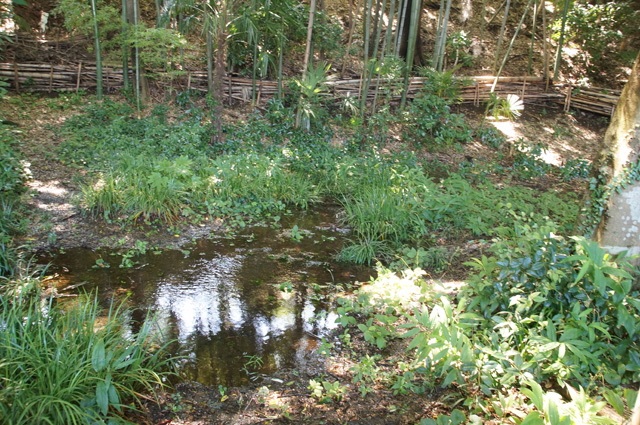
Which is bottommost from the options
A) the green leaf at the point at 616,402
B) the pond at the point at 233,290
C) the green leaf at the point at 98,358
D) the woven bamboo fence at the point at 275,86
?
the pond at the point at 233,290

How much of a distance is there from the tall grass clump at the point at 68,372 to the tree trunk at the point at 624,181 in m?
3.35

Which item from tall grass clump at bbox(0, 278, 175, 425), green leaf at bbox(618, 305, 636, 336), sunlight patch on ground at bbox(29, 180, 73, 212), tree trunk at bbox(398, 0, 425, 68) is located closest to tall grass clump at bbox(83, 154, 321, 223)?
sunlight patch on ground at bbox(29, 180, 73, 212)

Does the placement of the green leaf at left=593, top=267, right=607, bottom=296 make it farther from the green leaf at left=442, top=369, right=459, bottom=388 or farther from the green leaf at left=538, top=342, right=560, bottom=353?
the green leaf at left=442, top=369, right=459, bottom=388

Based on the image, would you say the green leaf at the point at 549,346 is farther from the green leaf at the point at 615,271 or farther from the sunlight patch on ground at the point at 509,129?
the sunlight patch on ground at the point at 509,129

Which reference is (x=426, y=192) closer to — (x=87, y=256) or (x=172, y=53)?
(x=87, y=256)

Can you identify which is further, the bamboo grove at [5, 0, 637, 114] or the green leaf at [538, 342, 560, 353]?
the bamboo grove at [5, 0, 637, 114]

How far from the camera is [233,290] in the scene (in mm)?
4184

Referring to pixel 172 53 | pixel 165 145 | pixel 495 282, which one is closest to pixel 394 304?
pixel 495 282

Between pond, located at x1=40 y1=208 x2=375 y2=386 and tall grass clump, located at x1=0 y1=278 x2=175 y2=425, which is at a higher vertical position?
tall grass clump, located at x1=0 y1=278 x2=175 y2=425

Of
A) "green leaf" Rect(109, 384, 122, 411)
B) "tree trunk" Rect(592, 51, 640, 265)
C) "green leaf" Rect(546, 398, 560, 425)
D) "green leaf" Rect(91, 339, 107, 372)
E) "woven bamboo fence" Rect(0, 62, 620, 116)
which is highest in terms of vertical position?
"woven bamboo fence" Rect(0, 62, 620, 116)

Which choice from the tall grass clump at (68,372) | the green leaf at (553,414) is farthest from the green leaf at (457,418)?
the tall grass clump at (68,372)

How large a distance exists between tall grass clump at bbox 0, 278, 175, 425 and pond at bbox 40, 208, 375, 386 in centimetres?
39

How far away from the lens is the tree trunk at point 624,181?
3275 mm

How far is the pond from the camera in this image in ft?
10.6
